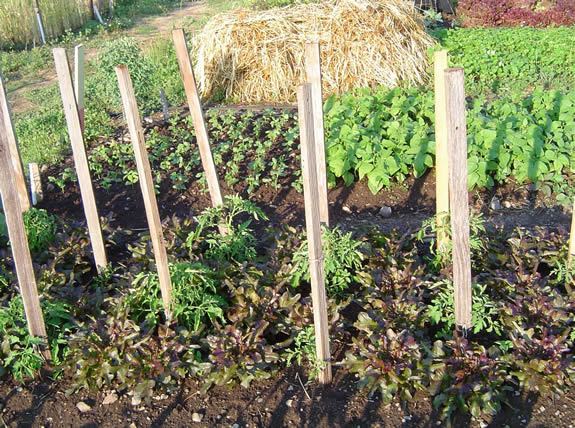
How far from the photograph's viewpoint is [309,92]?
267 centimetres

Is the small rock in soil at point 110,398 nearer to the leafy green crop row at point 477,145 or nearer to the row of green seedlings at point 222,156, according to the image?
the row of green seedlings at point 222,156

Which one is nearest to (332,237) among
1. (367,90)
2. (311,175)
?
(311,175)

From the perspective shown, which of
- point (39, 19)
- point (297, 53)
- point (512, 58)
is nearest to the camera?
point (297, 53)

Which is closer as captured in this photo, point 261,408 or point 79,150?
point 261,408

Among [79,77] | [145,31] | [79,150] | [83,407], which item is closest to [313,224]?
[83,407]

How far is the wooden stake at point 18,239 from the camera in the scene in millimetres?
3127

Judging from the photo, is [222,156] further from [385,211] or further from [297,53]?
[297,53]

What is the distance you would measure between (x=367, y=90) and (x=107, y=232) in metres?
3.36

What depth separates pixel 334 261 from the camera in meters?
3.57

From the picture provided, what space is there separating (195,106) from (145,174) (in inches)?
34.5

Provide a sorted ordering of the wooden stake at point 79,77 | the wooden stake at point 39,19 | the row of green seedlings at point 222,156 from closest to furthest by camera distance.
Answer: the wooden stake at point 79,77
the row of green seedlings at point 222,156
the wooden stake at point 39,19

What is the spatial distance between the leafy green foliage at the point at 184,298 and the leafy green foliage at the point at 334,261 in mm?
486

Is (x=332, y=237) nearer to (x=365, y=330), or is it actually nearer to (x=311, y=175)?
(x=365, y=330)

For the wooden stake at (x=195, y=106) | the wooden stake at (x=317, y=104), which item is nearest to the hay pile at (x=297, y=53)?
the wooden stake at (x=195, y=106)
